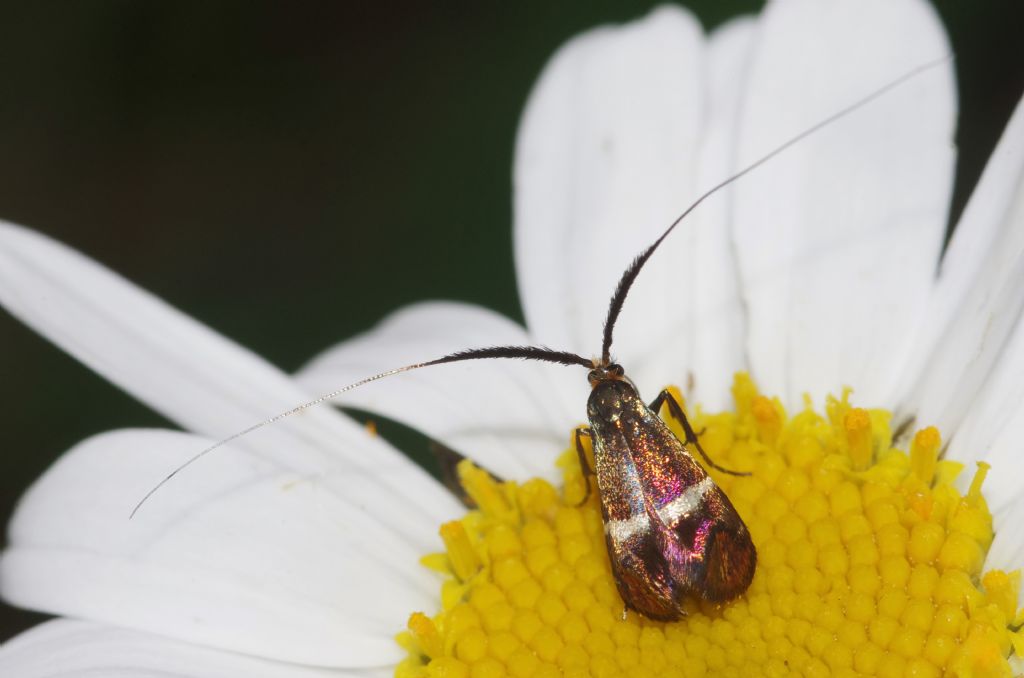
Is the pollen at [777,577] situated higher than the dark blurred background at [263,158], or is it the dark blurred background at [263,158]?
the dark blurred background at [263,158]

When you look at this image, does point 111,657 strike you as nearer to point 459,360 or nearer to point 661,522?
point 459,360

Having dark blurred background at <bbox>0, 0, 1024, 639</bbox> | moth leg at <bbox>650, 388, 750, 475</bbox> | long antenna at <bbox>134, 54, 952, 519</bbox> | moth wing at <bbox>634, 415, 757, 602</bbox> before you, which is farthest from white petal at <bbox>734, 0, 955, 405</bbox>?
dark blurred background at <bbox>0, 0, 1024, 639</bbox>

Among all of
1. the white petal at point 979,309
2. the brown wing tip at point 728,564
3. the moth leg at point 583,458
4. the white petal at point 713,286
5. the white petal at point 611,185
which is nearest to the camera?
the brown wing tip at point 728,564

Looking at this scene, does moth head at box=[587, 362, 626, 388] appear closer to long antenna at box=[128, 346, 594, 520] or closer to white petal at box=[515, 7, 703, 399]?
long antenna at box=[128, 346, 594, 520]

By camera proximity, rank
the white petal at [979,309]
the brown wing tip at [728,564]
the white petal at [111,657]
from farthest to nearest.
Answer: the white petal at [979,309] < the white petal at [111,657] < the brown wing tip at [728,564]

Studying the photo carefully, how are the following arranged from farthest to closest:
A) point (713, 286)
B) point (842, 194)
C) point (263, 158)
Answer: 1. point (263, 158)
2. point (713, 286)
3. point (842, 194)

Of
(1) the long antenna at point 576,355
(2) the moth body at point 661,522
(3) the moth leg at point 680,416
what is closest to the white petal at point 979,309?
(1) the long antenna at point 576,355

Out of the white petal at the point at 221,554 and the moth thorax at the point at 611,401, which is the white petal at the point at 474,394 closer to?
the white petal at the point at 221,554

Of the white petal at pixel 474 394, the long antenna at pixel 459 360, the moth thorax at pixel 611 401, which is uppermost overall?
the white petal at pixel 474 394

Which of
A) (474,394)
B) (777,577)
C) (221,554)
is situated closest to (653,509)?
(777,577)
